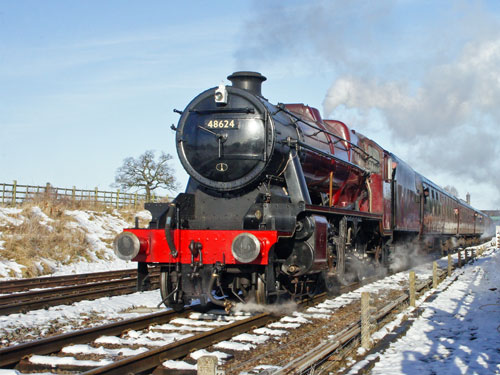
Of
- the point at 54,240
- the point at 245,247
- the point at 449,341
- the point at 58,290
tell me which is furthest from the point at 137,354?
the point at 54,240

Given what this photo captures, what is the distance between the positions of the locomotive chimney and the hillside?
326 inches

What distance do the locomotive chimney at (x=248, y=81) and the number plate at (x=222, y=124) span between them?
709mm

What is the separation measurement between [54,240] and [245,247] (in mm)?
11181

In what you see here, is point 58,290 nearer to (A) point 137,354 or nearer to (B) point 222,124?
(B) point 222,124

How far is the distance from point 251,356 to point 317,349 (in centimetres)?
66

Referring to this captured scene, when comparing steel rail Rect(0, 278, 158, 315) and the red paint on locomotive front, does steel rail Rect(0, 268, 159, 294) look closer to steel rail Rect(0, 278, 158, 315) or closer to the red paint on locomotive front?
steel rail Rect(0, 278, 158, 315)

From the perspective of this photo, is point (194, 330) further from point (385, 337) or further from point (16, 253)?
point (16, 253)

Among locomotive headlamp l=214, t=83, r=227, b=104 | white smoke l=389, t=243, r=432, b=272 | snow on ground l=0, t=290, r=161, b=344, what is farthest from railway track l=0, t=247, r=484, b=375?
white smoke l=389, t=243, r=432, b=272

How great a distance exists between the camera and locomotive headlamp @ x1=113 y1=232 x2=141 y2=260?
6.88 meters

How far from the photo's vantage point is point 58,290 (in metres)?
9.68

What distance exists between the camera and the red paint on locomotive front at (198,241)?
6.50 metres

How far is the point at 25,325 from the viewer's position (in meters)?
6.72

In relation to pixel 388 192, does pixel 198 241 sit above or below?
below

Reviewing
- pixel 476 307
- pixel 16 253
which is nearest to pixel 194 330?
pixel 476 307
